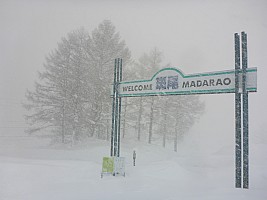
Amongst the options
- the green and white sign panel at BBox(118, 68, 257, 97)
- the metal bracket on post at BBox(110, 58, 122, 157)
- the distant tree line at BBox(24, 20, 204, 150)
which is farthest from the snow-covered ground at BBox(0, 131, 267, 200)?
the distant tree line at BBox(24, 20, 204, 150)

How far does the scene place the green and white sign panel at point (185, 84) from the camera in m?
→ 7.43

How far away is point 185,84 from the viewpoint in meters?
8.45

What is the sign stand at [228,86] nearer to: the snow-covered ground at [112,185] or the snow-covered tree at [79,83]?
the snow-covered ground at [112,185]

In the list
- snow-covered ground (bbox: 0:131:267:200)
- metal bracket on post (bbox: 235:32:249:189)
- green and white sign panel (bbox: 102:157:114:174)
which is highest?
metal bracket on post (bbox: 235:32:249:189)

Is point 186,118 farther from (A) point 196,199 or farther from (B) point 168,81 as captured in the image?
(A) point 196,199

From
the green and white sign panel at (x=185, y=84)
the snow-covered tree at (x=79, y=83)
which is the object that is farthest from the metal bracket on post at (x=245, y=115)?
the snow-covered tree at (x=79, y=83)

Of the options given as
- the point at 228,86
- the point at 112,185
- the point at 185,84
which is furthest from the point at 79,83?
the point at 228,86

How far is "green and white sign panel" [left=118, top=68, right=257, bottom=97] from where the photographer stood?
7.43 m

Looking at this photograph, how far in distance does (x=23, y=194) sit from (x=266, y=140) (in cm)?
3265

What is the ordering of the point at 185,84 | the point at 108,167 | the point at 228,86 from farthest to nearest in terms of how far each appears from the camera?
the point at 108,167
the point at 185,84
the point at 228,86

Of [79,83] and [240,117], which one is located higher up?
[79,83]

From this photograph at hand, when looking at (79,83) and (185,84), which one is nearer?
(185,84)

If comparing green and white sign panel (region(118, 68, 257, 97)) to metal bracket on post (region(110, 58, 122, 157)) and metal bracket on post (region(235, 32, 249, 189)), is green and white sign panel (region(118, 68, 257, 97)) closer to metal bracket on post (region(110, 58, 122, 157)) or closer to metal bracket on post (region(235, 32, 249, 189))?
metal bracket on post (region(235, 32, 249, 189))

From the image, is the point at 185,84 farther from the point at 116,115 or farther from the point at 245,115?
the point at 116,115
